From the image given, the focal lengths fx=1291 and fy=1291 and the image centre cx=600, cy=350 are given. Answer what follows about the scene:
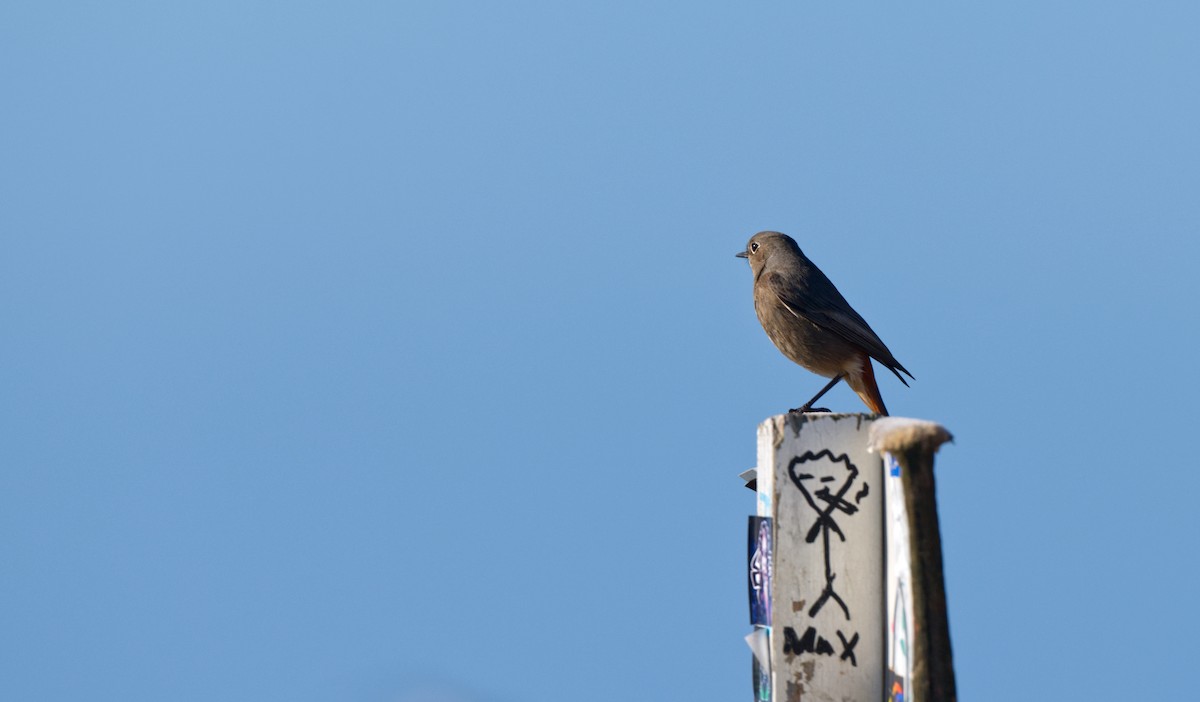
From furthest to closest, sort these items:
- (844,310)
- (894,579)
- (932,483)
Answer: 1. (844,310)
2. (894,579)
3. (932,483)

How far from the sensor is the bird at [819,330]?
7.49 meters

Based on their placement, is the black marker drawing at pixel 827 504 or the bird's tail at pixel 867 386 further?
the bird's tail at pixel 867 386

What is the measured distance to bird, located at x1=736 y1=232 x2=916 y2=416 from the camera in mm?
7488

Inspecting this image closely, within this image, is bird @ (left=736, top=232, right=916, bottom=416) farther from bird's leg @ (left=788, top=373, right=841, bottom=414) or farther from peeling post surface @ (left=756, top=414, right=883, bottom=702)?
peeling post surface @ (left=756, top=414, right=883, bottom=702)

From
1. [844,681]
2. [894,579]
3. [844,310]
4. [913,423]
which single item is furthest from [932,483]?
[844,310]

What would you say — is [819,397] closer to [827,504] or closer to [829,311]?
[829,311]

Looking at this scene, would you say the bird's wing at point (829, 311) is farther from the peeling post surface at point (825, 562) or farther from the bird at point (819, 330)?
the peeling post surface at point (825, 562)

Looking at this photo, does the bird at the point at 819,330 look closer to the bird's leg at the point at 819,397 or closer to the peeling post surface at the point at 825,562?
the bird's leg at the point at 819,397

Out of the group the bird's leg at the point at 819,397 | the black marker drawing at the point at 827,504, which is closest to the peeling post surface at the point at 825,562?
the black marker drawing at the point at 827,504

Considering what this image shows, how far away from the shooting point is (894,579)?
188 inches

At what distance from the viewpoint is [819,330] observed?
24.9 ft

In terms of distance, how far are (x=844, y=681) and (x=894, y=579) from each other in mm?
490

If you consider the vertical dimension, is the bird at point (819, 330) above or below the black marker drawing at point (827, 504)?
above

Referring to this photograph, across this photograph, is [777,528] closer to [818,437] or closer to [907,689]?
[818,437]
